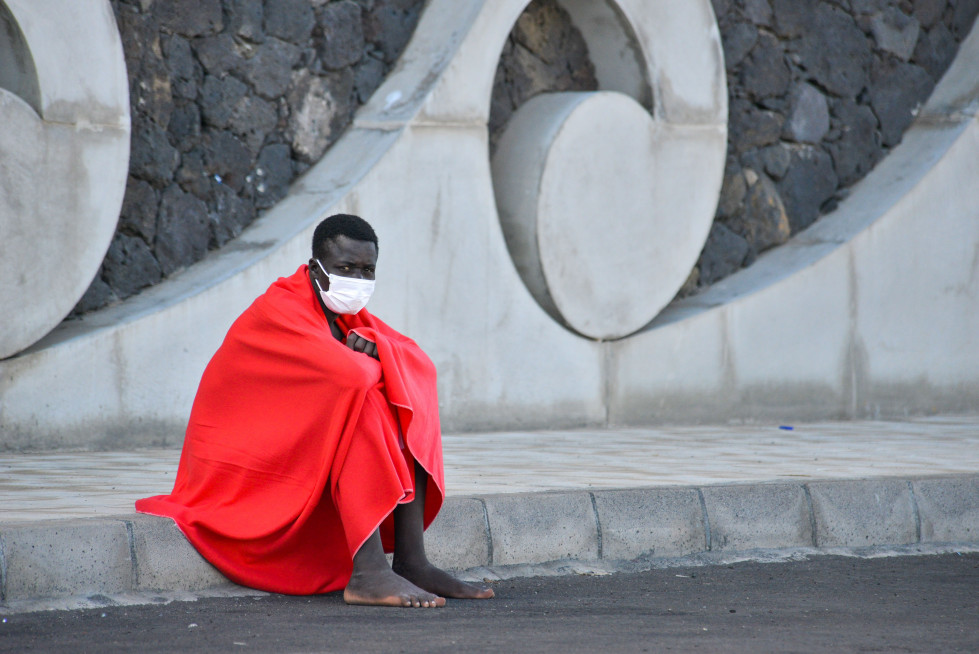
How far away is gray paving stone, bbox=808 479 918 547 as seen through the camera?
5.25 meters

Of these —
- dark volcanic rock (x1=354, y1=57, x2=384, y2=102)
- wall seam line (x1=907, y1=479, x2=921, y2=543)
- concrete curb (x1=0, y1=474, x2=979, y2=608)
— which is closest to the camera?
concrete curb (x1=0, y1=474, x2=979, y2=608)

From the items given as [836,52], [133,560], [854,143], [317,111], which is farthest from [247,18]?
[854,143]

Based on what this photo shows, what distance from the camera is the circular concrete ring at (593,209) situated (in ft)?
25.3

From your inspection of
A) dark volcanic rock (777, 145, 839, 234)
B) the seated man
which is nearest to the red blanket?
the seated man

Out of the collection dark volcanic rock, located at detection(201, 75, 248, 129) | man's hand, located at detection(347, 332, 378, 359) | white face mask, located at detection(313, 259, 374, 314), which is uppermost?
dark volcanic rock, located at detection(201, 75, 248, 129)

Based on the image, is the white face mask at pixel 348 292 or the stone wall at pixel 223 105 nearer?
the white face mask at pixel 348 292

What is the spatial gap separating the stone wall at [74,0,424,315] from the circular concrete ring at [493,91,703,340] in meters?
0.93

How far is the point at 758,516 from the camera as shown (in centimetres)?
513

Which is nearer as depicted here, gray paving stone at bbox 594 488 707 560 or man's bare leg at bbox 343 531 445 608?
man's bare leg at bbox 343 531 445 608

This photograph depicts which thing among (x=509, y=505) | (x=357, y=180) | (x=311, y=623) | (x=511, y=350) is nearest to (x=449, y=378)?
(x=511, y=350)

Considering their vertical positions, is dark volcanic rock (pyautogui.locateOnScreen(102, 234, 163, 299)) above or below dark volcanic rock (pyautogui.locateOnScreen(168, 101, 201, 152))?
below

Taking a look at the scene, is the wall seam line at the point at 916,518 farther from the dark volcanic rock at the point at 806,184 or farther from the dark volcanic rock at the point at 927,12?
the dark volcanic rock at the point at 927,12

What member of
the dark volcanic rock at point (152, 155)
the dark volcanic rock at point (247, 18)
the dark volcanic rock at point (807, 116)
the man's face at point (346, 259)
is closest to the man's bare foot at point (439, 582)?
the man's face at point (346, 259)

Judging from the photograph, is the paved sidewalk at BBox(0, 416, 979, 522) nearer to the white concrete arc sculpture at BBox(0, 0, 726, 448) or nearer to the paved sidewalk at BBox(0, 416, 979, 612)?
the paved sidewalk at BBox(0, 416, 979, 612)
